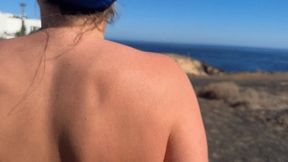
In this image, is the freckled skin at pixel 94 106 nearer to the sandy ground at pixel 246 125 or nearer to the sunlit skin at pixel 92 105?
the sunlit skin at pixel 92 105

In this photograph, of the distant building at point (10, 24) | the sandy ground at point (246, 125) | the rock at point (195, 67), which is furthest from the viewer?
the distant building at point (10, 24)

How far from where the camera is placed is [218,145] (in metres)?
10.6

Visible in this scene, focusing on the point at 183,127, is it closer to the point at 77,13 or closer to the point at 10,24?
the point at 77,13

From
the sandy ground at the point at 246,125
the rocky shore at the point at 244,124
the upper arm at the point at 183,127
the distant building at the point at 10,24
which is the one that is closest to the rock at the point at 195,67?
the rocky shore at the point at 244,124

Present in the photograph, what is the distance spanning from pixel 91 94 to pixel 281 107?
1449 centimetres

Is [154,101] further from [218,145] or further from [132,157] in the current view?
[218,145]

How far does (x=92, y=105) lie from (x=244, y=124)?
38.4 ft

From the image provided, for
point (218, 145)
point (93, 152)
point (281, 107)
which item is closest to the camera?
point (93, 152)

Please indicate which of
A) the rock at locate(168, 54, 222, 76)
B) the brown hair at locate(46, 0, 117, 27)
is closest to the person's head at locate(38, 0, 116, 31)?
the brown hair at locate(46, 0, 117, 27)

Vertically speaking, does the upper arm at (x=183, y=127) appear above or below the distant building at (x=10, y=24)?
above

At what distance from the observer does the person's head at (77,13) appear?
1735 millimetres

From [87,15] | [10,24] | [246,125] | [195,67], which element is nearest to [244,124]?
[246,125]

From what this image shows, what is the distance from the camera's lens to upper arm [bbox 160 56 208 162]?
1.78 metres

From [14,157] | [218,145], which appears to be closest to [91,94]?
[14,157]
